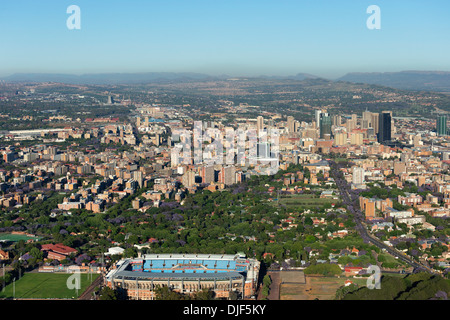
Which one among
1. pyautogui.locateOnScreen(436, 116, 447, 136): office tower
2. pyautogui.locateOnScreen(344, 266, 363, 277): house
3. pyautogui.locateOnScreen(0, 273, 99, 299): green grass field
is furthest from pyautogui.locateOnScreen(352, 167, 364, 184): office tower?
pyautogui.locateOnScreen(436, 116, 447, 136): office tower

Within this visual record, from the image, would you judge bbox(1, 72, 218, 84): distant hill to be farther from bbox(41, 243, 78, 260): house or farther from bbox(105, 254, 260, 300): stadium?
bbox(105, 254, 260, 300): stadium

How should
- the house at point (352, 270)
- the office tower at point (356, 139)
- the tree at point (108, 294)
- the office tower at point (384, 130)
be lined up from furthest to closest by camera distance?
the office tower at point (384, 130) < the office tower at point (356, 139) < the house at point (352, 270) < the tree at point (108, 294)

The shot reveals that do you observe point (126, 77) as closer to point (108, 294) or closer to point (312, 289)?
point (312, 289)

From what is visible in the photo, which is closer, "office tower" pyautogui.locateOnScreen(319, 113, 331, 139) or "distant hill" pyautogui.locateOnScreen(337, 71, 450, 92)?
"office tower" pyautogui.locateOnScreen(319, 113, 331, 139)

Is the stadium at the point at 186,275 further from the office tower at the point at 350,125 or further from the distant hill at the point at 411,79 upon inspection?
the distant hill at the point at 411,79

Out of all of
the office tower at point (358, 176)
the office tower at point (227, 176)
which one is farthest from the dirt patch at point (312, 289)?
the office tower at point (358, 176)

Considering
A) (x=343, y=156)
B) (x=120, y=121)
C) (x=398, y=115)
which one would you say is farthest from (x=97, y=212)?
(x=398, y=115)
